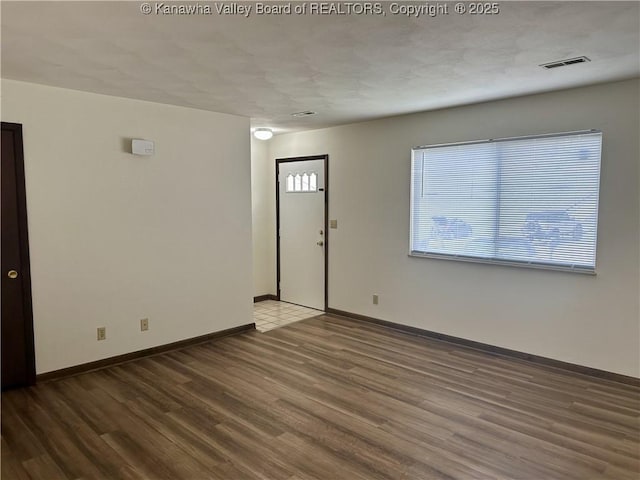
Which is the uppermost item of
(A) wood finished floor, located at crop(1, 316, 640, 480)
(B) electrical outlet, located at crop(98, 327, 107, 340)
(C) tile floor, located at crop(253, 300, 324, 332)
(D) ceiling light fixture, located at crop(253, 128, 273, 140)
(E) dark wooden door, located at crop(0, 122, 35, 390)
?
(D) ceiling light fixture, located at crop(253, 128, 273, 140)

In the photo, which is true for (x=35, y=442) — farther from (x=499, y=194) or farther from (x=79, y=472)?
(x=499, y=194)

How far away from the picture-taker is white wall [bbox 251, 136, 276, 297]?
6.20 metres

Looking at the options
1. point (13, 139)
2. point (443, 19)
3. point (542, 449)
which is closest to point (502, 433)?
point (542, 449)

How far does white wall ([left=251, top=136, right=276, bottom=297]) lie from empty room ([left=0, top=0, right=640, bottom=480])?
2.49 ft

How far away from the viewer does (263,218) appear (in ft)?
20.7

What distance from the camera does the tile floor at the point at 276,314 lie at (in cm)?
524

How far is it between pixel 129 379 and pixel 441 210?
3378mm

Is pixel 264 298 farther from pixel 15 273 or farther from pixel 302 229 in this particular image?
pixel 15 273

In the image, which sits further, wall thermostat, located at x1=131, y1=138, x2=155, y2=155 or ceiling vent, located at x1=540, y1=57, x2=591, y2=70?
wall thermostat, located at x1=131, y1=138, x2=155, y2=155

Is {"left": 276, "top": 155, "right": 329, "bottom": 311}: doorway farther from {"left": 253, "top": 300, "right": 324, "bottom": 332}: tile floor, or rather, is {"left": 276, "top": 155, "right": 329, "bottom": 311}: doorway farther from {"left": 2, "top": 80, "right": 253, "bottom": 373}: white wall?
{"left": 2, "top": 80, "right": 253, "bottom": 373}: white wall

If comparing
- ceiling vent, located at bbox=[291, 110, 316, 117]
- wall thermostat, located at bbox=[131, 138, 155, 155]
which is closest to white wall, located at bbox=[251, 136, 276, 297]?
ceiling vent, located at bbox=[291, 110, 316, 117]

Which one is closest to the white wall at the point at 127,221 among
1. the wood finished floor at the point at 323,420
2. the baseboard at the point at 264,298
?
the wood finished floor at the point at 323,420

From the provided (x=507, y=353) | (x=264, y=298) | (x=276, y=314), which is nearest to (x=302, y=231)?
(x=276, y=314)

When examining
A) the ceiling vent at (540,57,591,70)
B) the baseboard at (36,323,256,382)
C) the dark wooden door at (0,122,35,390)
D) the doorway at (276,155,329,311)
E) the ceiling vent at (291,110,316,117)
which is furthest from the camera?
the doorway at (276,155,329,311)
